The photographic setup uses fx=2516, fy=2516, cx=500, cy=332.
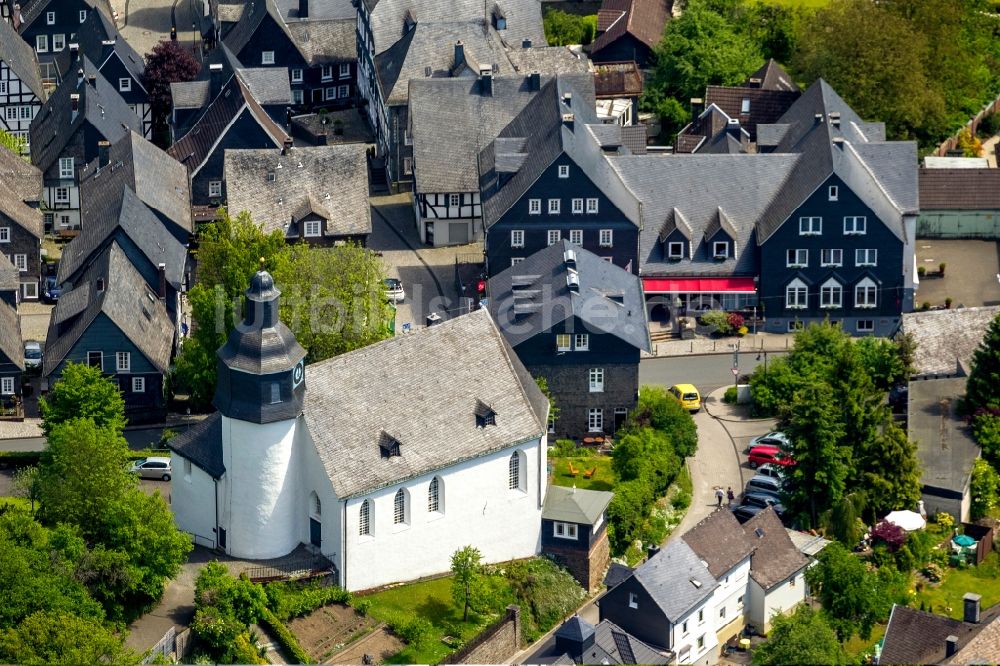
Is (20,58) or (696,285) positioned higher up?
(20,58)

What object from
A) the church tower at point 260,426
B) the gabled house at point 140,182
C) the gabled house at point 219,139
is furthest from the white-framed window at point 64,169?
the church tower at point 260,426

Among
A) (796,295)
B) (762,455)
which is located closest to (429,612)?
(762,455)

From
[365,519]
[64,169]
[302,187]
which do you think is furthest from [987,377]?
[64,169]

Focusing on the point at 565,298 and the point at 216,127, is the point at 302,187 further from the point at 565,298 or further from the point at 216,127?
the point at 565,298

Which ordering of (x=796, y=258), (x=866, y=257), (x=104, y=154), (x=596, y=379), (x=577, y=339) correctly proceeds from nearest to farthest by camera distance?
1. (x=577, y=339)
2. (x=596, y=379)
3. (x=866, y=257)
4. (x=796, y=258)
5. (x=104, y=154)

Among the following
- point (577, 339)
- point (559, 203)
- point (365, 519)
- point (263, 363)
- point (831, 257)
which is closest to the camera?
point (263, 363)

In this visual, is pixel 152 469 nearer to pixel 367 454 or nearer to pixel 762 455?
pixel 367 454

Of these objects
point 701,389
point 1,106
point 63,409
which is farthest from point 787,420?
point 1,106

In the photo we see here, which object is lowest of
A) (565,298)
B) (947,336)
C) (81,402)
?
(81,402)

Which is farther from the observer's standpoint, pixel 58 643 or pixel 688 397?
pixel 688 397
